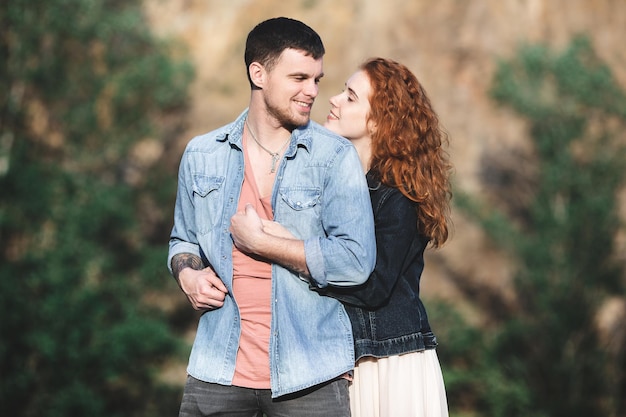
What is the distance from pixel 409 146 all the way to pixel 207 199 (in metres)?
0.71

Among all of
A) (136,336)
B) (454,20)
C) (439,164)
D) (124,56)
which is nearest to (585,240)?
(454,20)

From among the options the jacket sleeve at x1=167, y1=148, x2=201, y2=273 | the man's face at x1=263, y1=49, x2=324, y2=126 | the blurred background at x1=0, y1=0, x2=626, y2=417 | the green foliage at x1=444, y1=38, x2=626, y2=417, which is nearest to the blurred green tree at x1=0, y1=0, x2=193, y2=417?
the blurred background at x1=0, y1=0, x2=626, y2=417

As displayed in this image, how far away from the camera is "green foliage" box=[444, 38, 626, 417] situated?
11.5 m

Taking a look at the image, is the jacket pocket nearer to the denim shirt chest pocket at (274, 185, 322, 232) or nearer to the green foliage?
the denim shirt chest pocket at (274, 185, 322, 232)

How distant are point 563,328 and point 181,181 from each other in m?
9.77

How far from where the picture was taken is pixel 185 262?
107 inches

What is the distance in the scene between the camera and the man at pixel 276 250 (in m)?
2.49

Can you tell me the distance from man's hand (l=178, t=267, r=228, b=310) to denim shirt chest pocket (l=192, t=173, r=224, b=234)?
142mm

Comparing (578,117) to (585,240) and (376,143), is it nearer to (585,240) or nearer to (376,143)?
(585,240)

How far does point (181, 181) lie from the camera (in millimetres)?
2783

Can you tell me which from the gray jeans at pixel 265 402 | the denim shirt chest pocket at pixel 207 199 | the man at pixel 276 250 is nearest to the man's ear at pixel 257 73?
the man at pixel 276 250

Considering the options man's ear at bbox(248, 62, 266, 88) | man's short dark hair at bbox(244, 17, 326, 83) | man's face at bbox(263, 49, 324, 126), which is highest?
man's short dark hair at bbox(244, 17, 326, 83)

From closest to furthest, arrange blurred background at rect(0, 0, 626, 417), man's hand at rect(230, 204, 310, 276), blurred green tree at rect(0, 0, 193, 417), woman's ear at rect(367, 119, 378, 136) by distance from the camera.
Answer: man's hand at rect(230, 204, 310, 276), woman's ear at rect(367, 119, 378, 136), blurred green tree at rect(0, 0, 193, 417), blurred background at rect(0, 0, 626, 417)

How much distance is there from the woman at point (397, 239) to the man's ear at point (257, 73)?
18.6 inches
